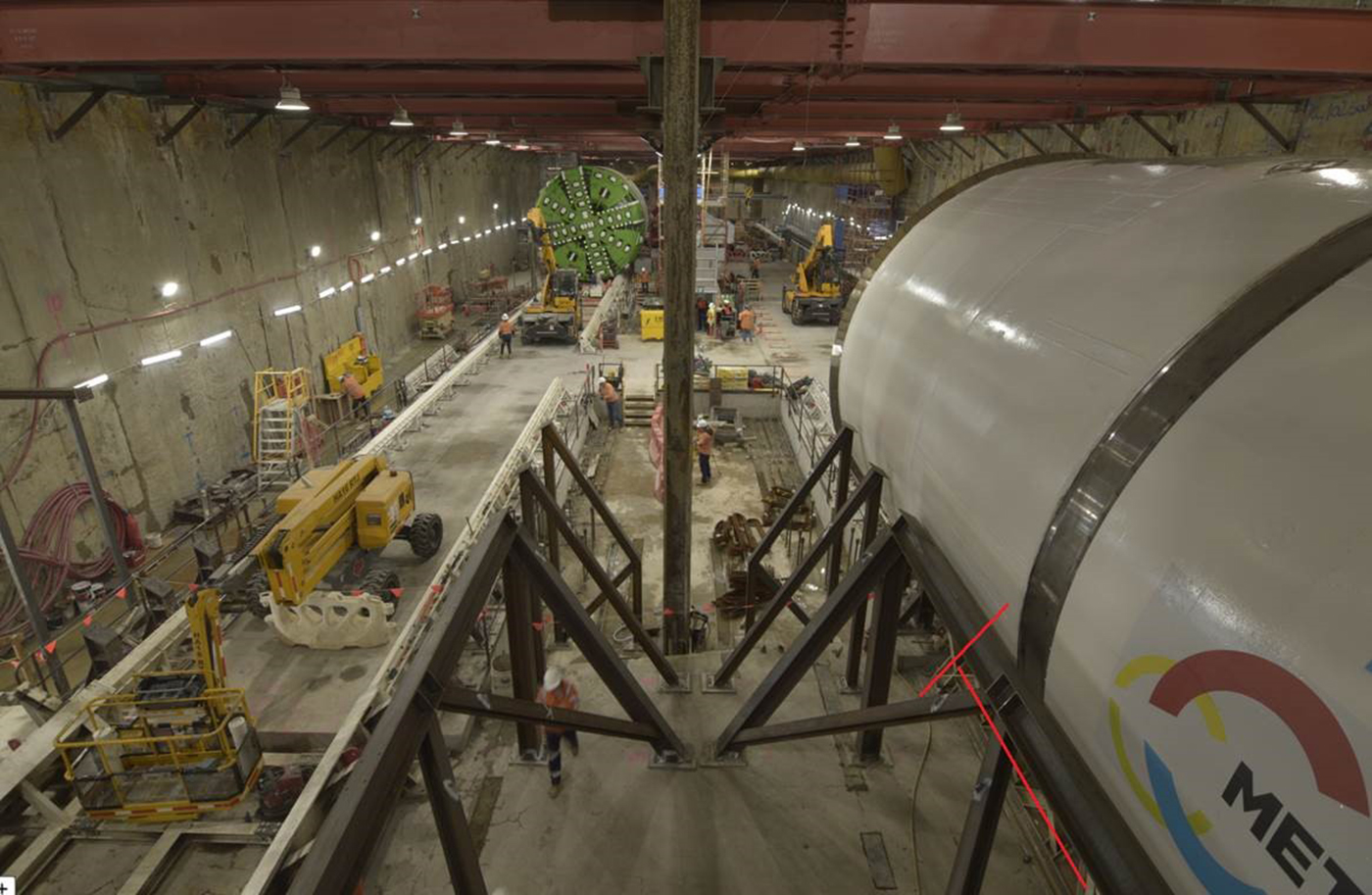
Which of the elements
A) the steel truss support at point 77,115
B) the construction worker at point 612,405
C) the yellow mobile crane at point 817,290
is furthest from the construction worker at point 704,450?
the yellow mobile crane at point 817,290

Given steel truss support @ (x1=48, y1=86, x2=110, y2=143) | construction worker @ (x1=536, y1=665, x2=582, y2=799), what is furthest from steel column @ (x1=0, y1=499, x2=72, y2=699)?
steel truss support @ (x1=48, y1=86, x2=110, y2=143)

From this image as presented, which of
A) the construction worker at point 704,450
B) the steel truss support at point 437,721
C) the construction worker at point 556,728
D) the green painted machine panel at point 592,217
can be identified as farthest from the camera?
the green painted machine panel at point 592,217

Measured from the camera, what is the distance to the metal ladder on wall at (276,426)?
590 inches

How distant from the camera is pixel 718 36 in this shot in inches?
298

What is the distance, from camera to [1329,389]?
1.82 m

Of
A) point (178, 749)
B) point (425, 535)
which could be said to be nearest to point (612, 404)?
point (425, 535)

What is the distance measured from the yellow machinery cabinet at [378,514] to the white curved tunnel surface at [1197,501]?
8.72 meters

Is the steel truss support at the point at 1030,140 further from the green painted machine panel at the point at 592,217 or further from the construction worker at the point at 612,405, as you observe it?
the construction worker at the point at 612,405

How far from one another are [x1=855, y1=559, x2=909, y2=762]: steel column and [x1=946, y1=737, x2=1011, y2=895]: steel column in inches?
51.5

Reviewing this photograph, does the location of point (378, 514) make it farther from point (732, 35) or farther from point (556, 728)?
point (732, 35)

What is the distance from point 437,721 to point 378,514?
26.0 feet

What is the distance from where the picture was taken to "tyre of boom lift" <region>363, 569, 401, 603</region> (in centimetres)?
979

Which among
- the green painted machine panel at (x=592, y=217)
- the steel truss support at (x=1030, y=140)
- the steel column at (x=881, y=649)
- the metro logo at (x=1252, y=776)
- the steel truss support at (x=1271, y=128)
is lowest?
the steel column at (x=881, y=649)

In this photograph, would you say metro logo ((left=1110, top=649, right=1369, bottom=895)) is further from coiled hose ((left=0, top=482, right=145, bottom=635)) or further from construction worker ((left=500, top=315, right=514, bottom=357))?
construction worker ((left=500, top=315, right=514, bottom=357))
